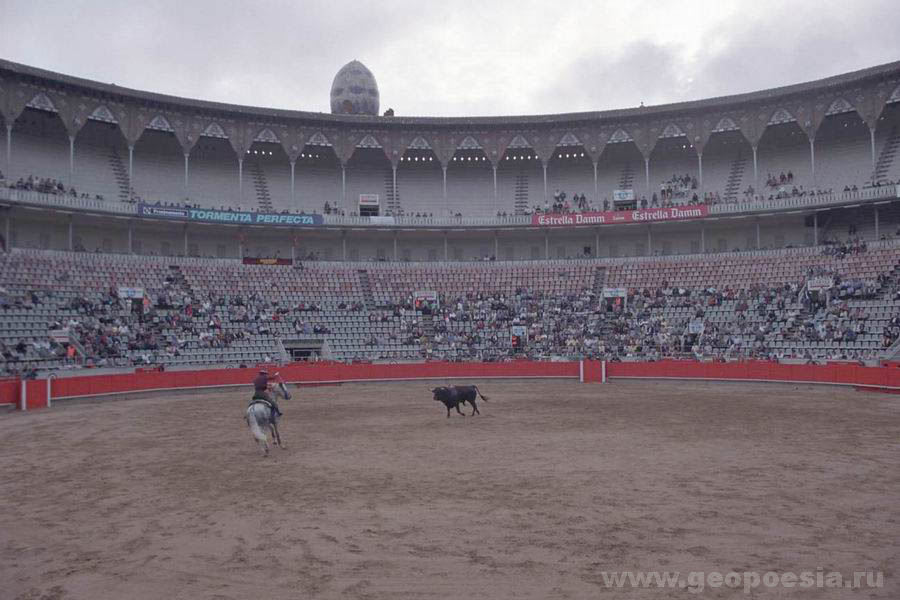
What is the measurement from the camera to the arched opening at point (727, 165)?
55750mm

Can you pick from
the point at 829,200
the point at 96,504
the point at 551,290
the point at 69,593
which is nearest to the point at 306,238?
the point at 551,290

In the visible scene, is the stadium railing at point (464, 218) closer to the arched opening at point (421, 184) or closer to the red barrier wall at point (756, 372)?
the arched opening at point (421, 184)

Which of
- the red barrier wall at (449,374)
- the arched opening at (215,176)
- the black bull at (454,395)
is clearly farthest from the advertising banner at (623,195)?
the black bull at (454,395)

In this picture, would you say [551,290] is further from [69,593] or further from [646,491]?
[69,593]

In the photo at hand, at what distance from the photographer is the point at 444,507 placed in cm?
1062

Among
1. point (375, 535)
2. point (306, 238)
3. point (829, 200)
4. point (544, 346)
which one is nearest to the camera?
point (375, 535)

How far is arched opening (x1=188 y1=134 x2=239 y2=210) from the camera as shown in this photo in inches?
2226

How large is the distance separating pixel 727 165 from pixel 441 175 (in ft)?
86.1

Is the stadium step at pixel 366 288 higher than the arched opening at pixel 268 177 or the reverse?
the reverse

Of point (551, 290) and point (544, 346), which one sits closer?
point (544, 346)

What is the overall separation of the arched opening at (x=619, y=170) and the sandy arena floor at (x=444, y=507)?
4180cm

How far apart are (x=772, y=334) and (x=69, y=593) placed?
135 feet

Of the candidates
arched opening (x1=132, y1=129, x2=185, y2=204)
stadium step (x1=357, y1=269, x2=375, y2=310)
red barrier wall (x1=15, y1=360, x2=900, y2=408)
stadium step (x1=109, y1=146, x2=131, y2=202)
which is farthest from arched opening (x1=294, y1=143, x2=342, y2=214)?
red barrier wall (x1=15, y1=360, x2=900, y2=408)

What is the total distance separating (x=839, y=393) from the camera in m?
29.4
